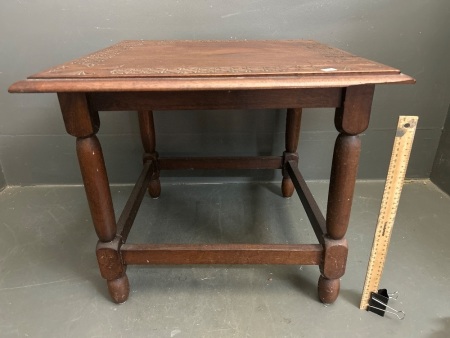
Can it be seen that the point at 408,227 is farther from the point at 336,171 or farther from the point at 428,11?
the point at 428,11

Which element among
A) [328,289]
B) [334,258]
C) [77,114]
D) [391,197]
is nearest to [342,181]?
[391,197]

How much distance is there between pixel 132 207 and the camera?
112 cm

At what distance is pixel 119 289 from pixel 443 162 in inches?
60.2

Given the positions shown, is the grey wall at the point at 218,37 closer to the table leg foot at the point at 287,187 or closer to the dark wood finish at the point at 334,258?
the table leg foot at the point at 287,187

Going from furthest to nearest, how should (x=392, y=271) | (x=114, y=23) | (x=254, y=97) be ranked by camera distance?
(x=114, y=23) < (x=392, y=271) < (x=254, y=97)

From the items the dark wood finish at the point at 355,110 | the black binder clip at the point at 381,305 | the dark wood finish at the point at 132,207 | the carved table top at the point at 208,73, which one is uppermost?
the carved table top at the point at 208,73

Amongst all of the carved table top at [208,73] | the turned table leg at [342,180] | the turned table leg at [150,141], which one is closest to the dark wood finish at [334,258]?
the turned table leg at [342,180]

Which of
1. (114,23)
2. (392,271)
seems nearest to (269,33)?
(114,23)

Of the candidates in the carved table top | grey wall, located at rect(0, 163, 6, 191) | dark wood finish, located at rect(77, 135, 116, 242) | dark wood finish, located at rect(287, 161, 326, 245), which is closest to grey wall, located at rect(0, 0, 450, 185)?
grey wall, located at rect(0, 163, 6, 191)

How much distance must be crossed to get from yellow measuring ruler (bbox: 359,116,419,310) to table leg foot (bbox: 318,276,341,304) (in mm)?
78

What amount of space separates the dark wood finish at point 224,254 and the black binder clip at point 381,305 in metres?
0.19

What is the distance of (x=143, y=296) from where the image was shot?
105 centimetres

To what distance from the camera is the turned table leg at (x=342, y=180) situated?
778mm

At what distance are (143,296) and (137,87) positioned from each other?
0.66 metres
